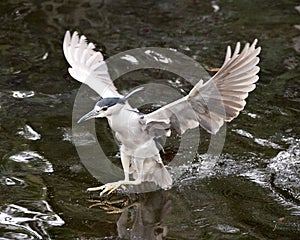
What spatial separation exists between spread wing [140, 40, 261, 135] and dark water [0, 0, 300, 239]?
56 centimetres

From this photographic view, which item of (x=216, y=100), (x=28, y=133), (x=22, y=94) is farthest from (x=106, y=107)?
(x=22, y=94)

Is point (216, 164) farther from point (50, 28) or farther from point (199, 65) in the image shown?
point (50, 28)

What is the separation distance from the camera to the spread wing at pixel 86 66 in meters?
4.44

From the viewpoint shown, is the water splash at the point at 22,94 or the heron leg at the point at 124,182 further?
the water splash at the point at 22,94

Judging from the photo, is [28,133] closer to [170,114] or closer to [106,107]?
[106,107]

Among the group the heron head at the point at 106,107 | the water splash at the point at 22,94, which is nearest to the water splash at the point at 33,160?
the heron head at the point at 106,107

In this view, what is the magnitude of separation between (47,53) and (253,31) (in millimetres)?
2099

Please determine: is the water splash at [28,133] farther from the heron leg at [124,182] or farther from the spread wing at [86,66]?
the heron leg at [124,182]

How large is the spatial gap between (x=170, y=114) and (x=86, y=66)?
901mm

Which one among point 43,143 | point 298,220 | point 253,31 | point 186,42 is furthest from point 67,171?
point 253,31

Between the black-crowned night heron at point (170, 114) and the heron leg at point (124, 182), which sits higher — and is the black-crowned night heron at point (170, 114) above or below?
above

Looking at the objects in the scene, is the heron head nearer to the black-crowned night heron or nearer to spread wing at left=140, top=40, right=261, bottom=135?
the black-crowned night heron

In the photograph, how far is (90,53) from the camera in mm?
4680

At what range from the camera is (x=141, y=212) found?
165 inches
